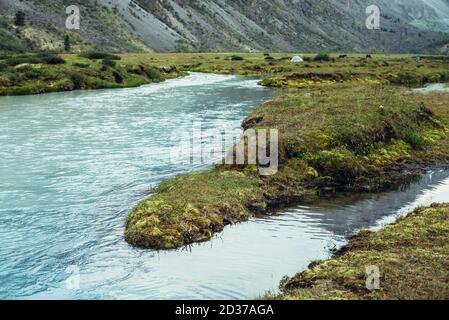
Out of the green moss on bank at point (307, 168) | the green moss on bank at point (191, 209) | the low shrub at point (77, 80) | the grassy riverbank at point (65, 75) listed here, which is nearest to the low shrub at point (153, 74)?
the grassy riverbank at point (65, 75)

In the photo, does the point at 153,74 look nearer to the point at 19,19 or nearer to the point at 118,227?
the point at 118,227

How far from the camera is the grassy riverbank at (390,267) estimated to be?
13555mm

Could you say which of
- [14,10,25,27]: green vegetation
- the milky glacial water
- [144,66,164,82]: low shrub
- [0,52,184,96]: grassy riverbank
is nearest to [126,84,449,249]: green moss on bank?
the milky glacial water

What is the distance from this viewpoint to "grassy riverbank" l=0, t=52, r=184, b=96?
7662cm

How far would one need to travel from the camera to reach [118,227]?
20938 mm

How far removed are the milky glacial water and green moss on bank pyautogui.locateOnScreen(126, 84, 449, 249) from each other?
40.9 inches

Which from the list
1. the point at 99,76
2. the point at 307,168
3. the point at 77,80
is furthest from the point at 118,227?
the point at 99,76

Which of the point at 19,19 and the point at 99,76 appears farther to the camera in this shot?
the point at 19,19

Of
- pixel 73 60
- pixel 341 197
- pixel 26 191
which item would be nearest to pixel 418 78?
pixel 73 60

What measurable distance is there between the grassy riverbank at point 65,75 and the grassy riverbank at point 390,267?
6664 cm

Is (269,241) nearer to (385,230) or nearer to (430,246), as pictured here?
(385,230)

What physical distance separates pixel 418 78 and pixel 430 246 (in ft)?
291

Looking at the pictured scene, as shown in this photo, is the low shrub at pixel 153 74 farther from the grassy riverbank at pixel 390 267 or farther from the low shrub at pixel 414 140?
the grassy riverbank at pixel 390 267

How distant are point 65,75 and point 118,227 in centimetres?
6810
